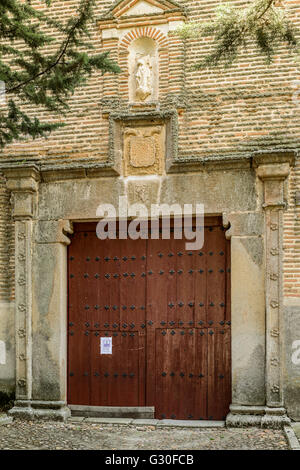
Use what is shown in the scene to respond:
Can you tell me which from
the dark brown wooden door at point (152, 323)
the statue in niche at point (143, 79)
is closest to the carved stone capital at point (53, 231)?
the dark brown wooden door at point (152, 323)

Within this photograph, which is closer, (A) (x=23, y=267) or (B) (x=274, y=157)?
(B) (x=274, y=157)

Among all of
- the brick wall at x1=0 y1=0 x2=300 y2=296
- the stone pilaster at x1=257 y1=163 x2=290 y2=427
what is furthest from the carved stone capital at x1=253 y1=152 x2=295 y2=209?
the brick wall at x1=0 y1=0 x2=300 y2=296

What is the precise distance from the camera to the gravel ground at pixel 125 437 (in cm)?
616

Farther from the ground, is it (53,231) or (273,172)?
(273,172)

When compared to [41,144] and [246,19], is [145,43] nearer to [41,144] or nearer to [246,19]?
[41,144]

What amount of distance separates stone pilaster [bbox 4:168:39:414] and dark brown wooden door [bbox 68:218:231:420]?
0.55 m

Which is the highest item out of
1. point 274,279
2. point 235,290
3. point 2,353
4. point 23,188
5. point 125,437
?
point 23,188

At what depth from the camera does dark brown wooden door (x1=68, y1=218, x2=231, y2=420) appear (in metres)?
7.41

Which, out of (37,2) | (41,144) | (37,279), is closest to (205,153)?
(41,144)

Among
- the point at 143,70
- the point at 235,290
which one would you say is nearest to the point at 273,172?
the point at 235,290

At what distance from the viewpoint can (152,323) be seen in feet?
25.0

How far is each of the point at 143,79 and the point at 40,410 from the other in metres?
4.44

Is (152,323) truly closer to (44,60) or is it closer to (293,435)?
(293,435)

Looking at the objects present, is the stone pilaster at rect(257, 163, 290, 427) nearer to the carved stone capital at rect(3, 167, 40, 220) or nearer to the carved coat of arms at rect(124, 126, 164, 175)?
the carved coat of arms at rect(124, 126, 164, 175)
